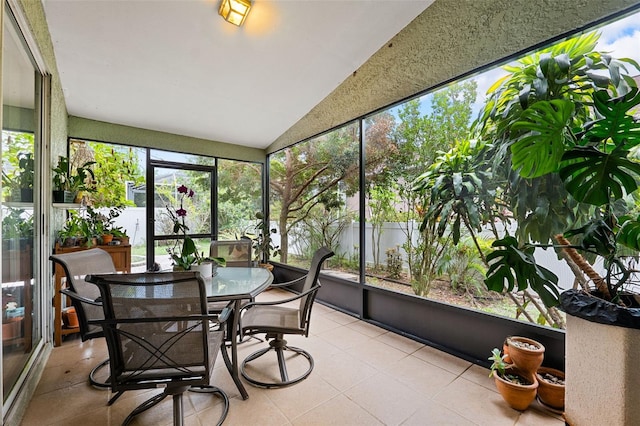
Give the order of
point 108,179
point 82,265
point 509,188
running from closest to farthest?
1. point 82,265
2. point 509,188
3. point 108,179

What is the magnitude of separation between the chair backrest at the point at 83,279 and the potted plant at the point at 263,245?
278 centimetres

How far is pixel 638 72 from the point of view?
1.65m

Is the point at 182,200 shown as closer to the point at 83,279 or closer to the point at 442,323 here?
the point at 83,279

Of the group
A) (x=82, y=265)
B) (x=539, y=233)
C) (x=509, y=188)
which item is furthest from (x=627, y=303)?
(x=82, y=265)

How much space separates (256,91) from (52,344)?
332 cm

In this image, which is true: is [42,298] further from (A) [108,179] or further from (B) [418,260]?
(B) [418,260]

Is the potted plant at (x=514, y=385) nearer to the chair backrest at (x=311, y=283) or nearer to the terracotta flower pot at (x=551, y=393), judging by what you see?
the terracotta flower pot at (x=551, y=393)

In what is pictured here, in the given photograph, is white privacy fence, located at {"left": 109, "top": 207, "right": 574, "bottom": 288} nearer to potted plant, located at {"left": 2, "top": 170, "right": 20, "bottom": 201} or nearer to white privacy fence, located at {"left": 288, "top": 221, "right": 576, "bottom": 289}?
white privacy fence, located at {"left": 288, "top": 221, "right": 576, "bottom": 289}

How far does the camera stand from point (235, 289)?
183cm

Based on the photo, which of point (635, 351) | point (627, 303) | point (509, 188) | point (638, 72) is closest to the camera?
point (635, 351)

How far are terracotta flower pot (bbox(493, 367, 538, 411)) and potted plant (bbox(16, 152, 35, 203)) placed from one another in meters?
3.49

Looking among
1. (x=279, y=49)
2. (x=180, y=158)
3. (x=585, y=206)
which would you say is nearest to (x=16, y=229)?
(x=279, y=49)

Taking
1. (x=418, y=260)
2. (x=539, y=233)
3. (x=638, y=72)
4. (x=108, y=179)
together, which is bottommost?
(x=418, y=260)

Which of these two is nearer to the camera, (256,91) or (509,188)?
(509,188)
